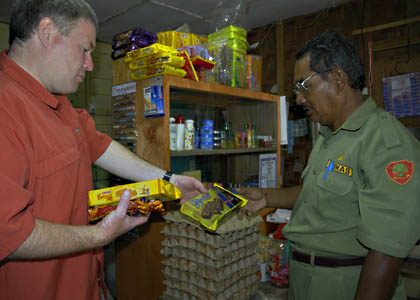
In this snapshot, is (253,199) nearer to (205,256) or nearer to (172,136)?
(205,256)

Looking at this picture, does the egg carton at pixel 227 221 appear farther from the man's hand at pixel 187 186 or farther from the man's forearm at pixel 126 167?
the man's forearm at pixel 126 167

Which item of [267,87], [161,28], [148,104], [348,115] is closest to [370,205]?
[348,115]

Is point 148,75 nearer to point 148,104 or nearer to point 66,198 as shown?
point 148,104

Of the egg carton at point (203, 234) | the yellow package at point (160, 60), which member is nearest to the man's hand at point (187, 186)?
the egg carton at point (203, 234)

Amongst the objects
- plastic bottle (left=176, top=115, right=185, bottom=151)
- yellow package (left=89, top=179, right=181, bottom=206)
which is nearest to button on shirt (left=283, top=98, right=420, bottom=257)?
yellow package (left=89, top=179, right=181, bottom=206)

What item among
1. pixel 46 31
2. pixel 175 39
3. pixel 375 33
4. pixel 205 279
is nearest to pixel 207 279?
pixel 205 279

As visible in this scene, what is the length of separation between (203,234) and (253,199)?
360mm

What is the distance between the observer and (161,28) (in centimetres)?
428

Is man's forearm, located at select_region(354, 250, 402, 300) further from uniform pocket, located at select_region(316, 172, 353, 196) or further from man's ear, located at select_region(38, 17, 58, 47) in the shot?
man's ear, located at select_region(38, 17, 58, 47)

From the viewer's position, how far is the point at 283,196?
5.68 ft

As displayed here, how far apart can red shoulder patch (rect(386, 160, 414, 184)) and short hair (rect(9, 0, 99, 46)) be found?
1.30 meters

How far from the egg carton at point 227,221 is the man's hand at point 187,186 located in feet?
0.47

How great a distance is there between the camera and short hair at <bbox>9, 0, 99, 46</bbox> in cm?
107

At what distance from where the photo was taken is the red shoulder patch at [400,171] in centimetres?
104
